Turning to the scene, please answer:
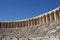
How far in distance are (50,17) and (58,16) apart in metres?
1.53

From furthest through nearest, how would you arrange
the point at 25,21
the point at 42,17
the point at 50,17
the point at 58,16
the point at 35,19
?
the point at 25,21, the point at 35,19, the point at 42,17, the point at 50,17, the point at 58,16

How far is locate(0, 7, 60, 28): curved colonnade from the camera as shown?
18862 millimetres

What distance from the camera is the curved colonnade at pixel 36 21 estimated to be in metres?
18.9

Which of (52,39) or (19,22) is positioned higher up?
(19,22)

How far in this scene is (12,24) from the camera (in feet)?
85.9

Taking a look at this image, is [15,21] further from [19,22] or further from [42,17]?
[42,17]

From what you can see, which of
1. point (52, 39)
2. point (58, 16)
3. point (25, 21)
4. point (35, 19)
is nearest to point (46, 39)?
point (52, 39)

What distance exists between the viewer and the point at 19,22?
2581 cm

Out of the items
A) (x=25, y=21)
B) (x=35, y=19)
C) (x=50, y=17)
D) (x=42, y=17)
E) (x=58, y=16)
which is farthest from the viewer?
(x=25, y=21)

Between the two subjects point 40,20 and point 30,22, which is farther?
point 30,22

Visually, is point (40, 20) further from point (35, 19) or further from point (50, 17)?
point (50, 17)

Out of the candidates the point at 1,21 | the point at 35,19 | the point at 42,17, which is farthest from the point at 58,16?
the point at 1,21

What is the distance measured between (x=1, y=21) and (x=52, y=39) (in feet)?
52.4

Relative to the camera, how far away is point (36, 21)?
22859 mm
